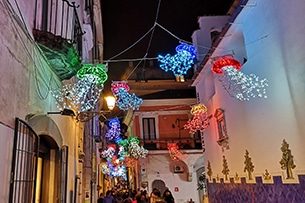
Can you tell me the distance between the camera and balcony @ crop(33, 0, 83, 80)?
4582 millimetres

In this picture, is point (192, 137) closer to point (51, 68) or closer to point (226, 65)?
point (226, 65)

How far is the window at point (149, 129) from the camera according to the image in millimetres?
21469

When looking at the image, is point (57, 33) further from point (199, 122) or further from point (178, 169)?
point (178, 169)

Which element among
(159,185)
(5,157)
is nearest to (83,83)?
(5,157)

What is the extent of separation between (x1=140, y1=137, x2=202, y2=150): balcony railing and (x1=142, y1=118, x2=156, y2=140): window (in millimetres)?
681

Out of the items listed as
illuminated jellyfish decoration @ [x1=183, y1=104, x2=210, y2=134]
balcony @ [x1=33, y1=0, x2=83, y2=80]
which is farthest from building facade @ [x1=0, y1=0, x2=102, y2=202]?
illuminated jellyfish decoration @ [x1=183, y1=104, x2=210, y2=134]

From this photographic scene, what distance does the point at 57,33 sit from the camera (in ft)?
16.3

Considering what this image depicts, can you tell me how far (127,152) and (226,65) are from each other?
13.0 m

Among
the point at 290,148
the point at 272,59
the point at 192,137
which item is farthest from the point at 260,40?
the point at 192,137

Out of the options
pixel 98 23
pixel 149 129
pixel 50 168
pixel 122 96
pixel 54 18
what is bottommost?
pixel 50 168

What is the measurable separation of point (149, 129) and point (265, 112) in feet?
51.9

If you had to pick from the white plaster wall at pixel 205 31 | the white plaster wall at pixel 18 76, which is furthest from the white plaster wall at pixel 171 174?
the white plaster wall at pixel 18 76

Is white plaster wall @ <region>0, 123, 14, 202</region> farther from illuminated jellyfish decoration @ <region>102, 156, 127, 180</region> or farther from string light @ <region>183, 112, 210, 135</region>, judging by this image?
illuminated jellyfish decoration @ <region>102, 156, 127, 180</region>

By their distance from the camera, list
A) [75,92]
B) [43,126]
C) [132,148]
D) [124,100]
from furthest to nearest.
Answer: [132,148] → [124,100] → [75,92] → [43,126]
